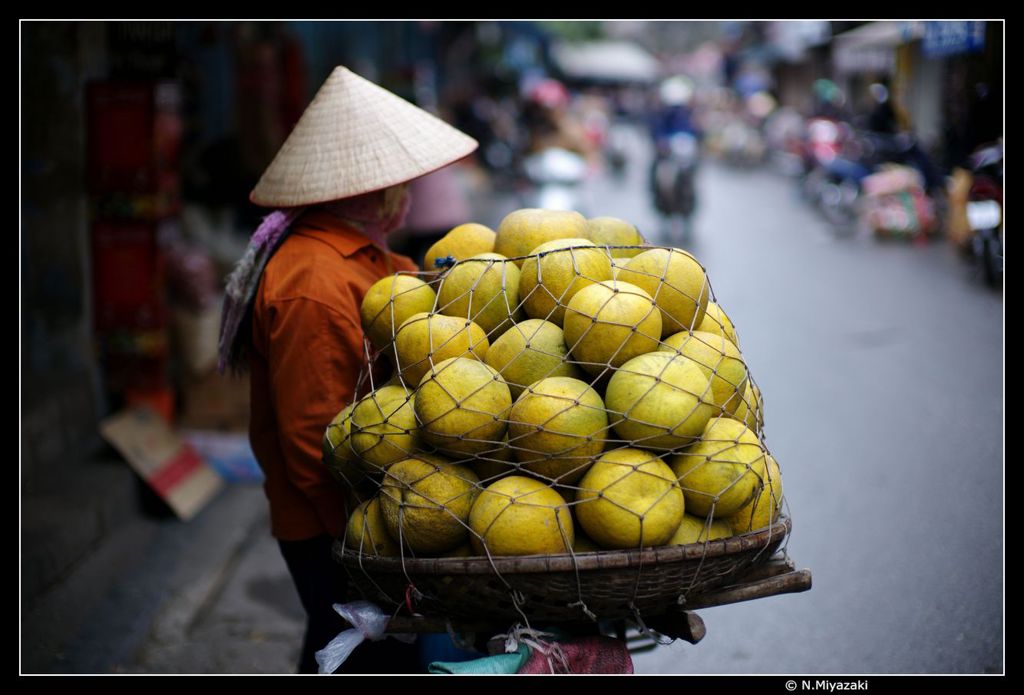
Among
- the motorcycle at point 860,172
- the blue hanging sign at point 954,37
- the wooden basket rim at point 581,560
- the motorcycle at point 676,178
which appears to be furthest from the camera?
the motorcycle at point 676,178

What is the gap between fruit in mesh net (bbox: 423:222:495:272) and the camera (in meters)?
2.28

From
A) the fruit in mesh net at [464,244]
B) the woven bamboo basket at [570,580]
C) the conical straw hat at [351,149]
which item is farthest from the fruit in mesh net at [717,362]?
the conical straw hat at [351,149]

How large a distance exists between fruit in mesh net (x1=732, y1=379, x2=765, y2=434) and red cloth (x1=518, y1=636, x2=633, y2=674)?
1.75 feet

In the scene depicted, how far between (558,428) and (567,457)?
6 cm

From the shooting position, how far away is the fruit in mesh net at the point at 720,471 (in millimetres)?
1725

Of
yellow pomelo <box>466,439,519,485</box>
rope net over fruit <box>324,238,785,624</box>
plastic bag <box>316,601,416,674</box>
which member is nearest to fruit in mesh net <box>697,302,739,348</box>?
rope net over fruit <box>324,238,785,624</box>

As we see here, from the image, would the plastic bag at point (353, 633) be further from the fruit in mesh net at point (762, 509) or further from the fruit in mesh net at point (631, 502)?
the fruit in mesh net at point (762, 509)

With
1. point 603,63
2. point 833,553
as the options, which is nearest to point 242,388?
point 833,553

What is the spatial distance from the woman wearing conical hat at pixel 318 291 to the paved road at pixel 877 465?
1.53 meters

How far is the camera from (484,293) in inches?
79.6

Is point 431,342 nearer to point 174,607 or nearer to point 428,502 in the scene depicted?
point 428,502

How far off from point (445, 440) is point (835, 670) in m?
2.17

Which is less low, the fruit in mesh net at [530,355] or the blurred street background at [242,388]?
the fruit in mesh net at [530,355]
